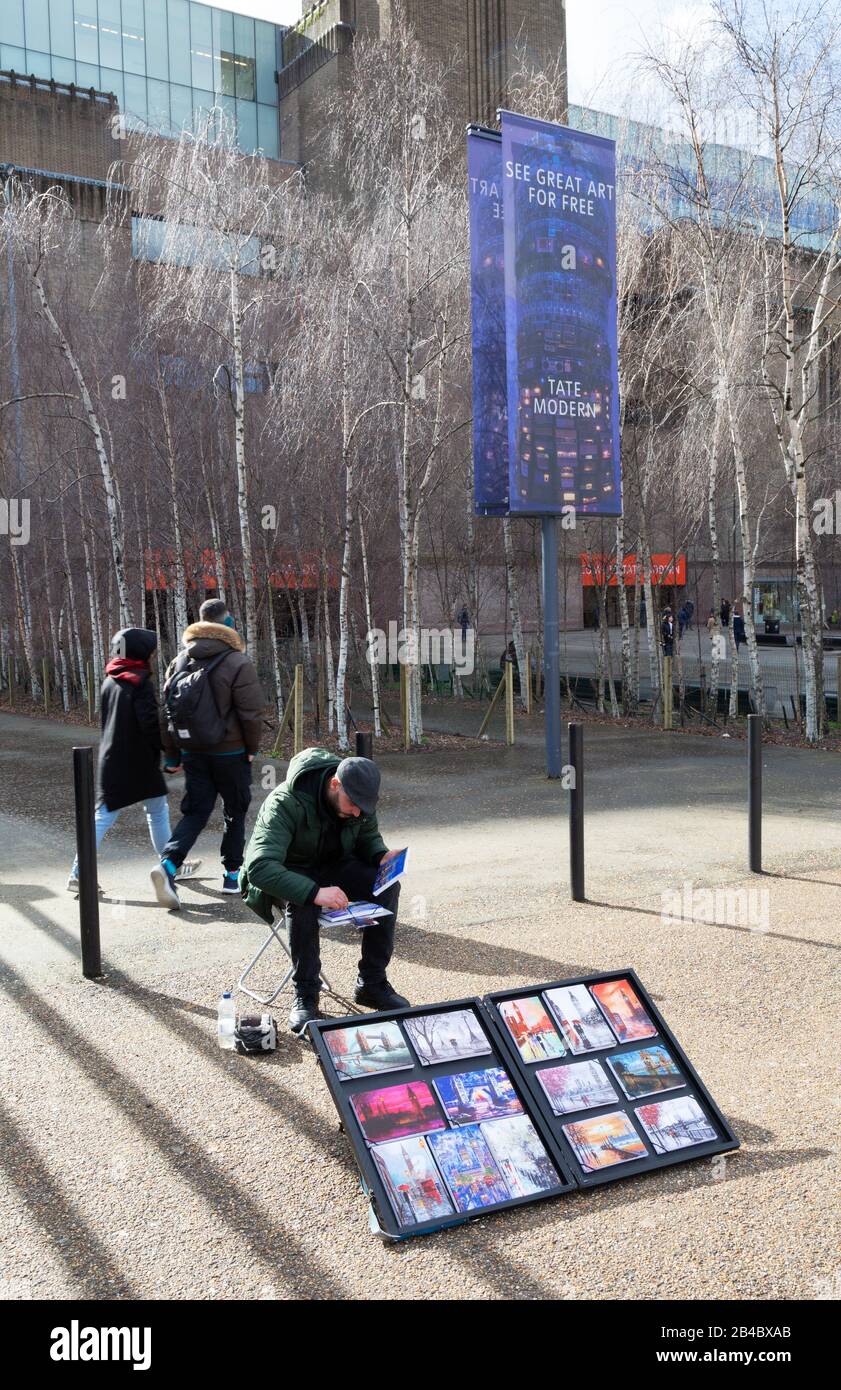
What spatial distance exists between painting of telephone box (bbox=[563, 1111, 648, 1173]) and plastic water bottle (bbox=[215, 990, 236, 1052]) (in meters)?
1.75

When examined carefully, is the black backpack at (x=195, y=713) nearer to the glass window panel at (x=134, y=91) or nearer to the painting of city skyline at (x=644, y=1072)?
the painting of city skyline at (x=644, y=1072)

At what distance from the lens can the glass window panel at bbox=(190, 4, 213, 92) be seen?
153 ft

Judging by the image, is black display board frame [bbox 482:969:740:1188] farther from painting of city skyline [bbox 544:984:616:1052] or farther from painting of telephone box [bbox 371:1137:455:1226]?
painting of telephone box [bbox 371:1137:455:1226]

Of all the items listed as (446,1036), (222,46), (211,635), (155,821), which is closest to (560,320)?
(211,635)

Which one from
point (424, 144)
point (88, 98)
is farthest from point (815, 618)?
point (88, 98)

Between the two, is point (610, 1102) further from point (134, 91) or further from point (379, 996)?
point (134, 91)

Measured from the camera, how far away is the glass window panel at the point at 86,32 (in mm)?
43375

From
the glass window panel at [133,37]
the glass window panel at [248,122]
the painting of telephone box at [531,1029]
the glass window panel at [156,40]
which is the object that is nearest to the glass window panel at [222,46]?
the glass window panel at [248,122]

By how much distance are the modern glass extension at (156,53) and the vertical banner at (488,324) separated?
3261cm

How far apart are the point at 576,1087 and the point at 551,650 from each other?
32.0ft

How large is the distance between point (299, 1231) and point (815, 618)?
1486 centimetres

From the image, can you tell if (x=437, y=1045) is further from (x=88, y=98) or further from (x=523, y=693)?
(x=88, y=98)

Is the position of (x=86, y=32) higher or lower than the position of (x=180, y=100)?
higher

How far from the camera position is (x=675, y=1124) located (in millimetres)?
4051
